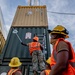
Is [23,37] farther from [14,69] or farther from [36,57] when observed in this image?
[14,69]

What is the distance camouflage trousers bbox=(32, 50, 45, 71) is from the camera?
5.94 metres

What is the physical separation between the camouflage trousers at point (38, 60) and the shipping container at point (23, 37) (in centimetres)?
25

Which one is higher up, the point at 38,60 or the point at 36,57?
the point at 36,57

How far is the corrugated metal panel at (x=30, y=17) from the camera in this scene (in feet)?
32.8

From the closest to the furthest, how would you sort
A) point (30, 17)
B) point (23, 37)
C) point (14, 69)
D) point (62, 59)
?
point (62, 59), point (14, 69), point (23, 37), point (30, 17)

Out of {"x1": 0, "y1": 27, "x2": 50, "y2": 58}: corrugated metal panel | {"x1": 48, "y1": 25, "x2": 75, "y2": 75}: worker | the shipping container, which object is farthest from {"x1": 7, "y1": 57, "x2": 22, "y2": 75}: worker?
{"x1": 0, "y1": 27, "x2": 50, "y2": 58}: corrugated metal panel

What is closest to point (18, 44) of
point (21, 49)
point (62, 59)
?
point (21, 49)

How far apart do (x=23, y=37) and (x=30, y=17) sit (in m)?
2.74

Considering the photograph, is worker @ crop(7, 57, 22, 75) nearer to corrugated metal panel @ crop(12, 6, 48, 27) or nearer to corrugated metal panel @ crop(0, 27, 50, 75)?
corrugated metal panel @ crop(0, 27, 50, 75)

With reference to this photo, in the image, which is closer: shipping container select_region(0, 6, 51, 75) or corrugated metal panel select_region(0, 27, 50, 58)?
shipping container select_region(0, 6, 51, 75)

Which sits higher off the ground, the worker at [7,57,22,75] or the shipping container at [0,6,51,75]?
the shipping container at [0,6,51,75]

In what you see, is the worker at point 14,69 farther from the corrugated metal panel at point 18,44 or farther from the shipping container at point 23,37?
the corrugated metal panel at point 18,44

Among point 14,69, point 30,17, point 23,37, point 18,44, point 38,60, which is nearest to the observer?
point 14,69

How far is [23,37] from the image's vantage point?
28.0 feet
